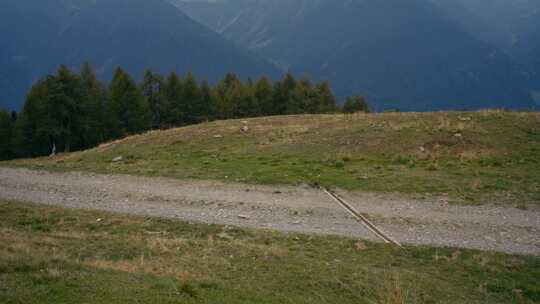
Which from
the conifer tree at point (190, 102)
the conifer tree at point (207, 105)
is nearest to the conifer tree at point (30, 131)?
the conifer tree at point (190, 102)

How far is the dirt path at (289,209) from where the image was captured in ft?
37.7

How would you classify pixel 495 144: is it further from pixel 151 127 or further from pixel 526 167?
pixel 151 127

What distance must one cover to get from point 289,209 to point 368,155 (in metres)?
9.45

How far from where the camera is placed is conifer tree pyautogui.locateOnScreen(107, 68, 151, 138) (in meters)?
61.9

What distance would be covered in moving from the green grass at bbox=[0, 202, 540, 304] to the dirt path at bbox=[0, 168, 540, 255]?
1.01m

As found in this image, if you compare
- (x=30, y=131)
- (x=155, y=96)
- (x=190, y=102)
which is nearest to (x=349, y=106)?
(x=190, y=102)

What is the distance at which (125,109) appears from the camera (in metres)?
62.3

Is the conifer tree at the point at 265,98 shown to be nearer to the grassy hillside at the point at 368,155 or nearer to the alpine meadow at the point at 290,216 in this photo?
the grassy hillside at the point at 368,155

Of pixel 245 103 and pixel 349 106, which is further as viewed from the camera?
pixel 349 106

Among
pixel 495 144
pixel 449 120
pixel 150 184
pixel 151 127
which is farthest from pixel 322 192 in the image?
pixel 151 127

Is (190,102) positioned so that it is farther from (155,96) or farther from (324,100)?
(324,100)

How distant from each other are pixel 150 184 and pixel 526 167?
17158mm

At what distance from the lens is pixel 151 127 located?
210ft

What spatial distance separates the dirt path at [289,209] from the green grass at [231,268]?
101 cm
